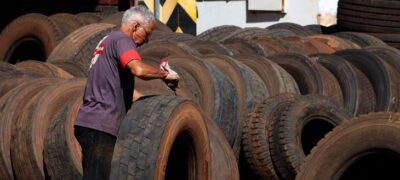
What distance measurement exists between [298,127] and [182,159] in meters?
1.93

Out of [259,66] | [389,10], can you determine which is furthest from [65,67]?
[389,10]

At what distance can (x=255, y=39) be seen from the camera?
1167 centimetres

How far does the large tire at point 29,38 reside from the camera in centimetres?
1050

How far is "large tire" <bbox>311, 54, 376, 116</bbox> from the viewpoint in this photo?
32.4ft

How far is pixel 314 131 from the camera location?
8656mm

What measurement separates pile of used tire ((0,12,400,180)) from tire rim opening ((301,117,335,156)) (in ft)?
0.04

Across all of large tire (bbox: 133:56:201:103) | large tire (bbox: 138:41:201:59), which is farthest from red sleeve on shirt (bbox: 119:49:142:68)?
large tire (bbox: 138:41:201:59)

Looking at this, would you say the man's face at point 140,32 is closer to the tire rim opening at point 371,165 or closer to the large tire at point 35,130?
the large tire at point 35,130

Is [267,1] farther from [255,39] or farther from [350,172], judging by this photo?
[350,172]

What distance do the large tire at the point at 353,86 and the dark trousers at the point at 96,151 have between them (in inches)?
186

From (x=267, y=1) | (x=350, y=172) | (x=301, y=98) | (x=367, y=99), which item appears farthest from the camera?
(x=267, y=1)

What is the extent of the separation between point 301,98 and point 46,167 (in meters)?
2.76

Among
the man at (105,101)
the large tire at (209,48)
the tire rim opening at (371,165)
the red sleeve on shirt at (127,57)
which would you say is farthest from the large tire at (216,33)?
the red sleeve on shirt at (127,57)

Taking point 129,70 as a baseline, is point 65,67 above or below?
below
